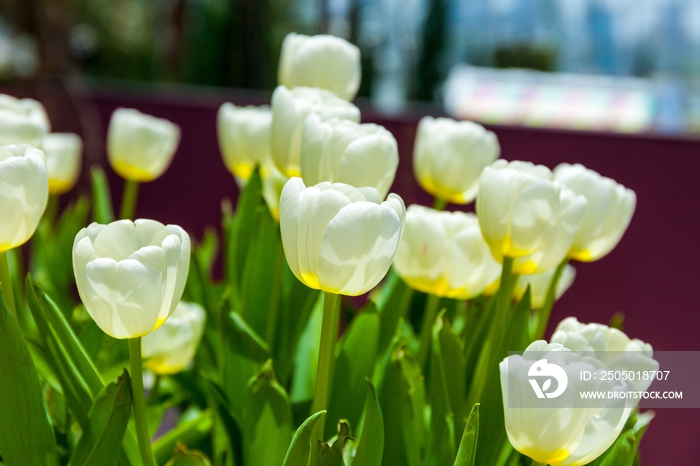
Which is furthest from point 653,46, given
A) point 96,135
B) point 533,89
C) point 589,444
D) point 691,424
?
point 589,444

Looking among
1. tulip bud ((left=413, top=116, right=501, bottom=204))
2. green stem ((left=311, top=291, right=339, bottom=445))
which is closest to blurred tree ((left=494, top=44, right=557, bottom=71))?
tulip bud ((left=413, top=116, right=501, bottom=204))

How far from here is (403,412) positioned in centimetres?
45

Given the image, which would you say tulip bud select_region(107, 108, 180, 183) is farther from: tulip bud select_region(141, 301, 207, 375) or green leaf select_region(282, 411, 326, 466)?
green leaf select_region(282, 411, 326, 466)

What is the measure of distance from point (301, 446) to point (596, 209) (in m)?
0.26

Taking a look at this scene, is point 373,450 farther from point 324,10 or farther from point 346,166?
point 324,10

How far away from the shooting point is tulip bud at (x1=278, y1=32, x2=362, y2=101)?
55 cm

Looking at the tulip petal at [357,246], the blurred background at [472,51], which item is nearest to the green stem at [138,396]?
the tulip petal at [357,246]

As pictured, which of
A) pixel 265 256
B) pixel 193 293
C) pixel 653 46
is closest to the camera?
pixel 265 256

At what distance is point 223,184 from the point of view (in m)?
1.88

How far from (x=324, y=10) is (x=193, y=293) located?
1655 millimetres

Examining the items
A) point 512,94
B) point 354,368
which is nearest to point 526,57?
point 512,94

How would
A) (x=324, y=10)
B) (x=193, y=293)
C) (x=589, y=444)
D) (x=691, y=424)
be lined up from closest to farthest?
(x=589, y=444) → (x=193, y=293) → (x=691, y=424) → (x=324, y=10)

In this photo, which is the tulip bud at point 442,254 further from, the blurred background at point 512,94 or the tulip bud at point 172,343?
the blurred background at point 512,94

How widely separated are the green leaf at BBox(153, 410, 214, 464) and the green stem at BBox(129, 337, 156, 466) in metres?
0.13
